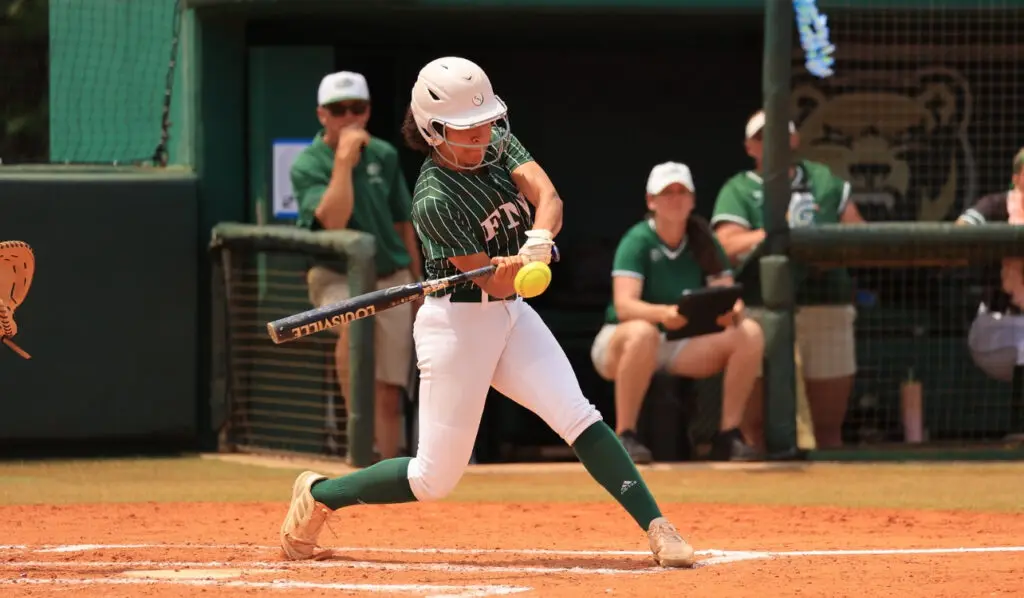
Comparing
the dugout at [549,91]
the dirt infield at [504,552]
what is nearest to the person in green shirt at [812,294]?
the dugout at [549,91]

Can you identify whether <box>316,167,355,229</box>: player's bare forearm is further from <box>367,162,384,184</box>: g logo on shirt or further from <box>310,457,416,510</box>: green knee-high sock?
<box>310,457,416,510</box>: green knee-high sock

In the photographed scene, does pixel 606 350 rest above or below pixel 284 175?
below

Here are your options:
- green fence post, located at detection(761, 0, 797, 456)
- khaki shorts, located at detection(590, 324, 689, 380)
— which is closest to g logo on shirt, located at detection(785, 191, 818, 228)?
green fence post, located at detection(761, 0, 797, 456)

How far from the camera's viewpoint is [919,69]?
1091 cm

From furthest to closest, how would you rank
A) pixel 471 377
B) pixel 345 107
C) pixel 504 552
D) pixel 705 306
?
pixel 345 107 < pixel 705 306 < pixel 504 552 < pixel 471 377

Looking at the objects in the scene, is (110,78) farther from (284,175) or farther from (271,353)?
(271,353)

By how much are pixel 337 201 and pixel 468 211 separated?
3.25 metres

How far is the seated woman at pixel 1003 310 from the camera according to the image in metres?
8.88

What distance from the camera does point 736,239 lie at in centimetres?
895

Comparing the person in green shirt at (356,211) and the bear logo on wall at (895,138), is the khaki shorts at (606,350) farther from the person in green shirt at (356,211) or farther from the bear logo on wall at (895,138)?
the bear logo on wall at (895,138)

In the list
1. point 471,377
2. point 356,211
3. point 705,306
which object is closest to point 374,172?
point 356,211

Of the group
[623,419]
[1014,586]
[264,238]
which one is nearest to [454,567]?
[1014,586]

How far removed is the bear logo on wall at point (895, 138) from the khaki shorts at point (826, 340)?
6.97 ft

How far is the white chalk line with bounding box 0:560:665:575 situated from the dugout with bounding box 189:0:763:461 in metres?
3.68
